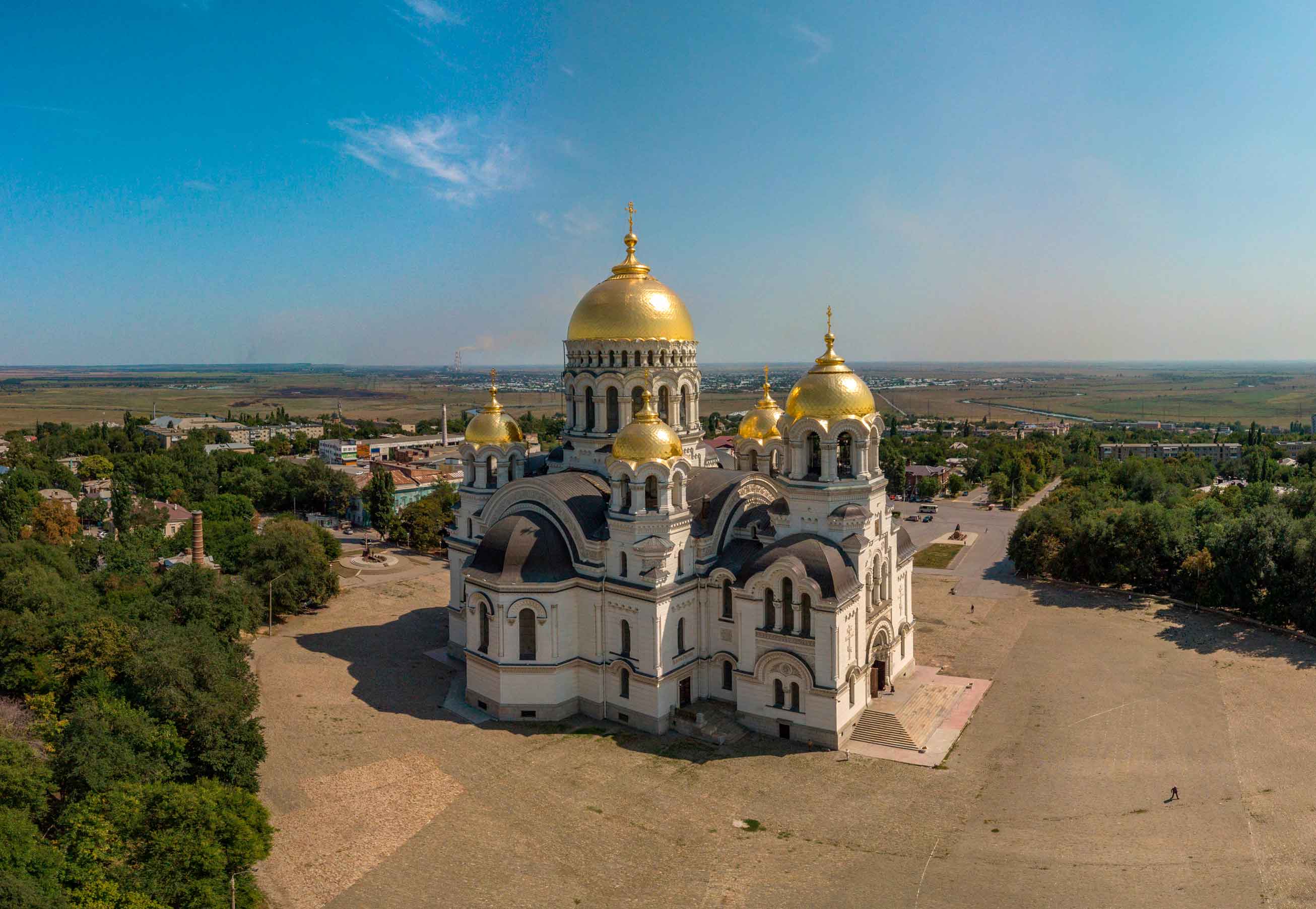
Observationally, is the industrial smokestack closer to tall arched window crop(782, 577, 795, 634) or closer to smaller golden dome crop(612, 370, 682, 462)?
smaller golden dome crop(612, 370, 682, 462)

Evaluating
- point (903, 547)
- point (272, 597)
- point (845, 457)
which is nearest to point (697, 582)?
point (845, 457)

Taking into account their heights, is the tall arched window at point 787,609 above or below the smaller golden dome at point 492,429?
below

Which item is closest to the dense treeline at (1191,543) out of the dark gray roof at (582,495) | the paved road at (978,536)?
the paved road at (978,536)

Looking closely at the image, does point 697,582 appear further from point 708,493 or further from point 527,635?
point 527,635

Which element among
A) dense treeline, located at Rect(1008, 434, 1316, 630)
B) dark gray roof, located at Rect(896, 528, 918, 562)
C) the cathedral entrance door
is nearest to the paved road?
dense treeline, located at Rect(1008, 434, 1316, 630)

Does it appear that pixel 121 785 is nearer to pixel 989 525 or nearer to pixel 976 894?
pixel 976 894

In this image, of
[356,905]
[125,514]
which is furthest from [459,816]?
[125,514]

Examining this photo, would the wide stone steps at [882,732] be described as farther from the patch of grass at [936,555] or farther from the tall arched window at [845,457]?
the patch of grass at [936,555]
